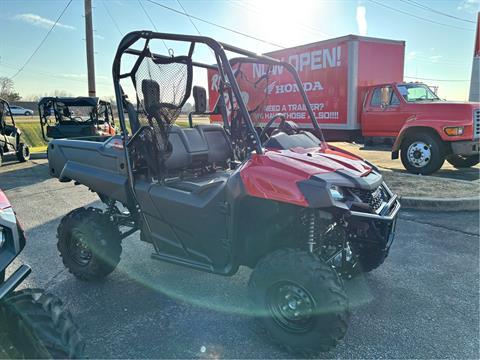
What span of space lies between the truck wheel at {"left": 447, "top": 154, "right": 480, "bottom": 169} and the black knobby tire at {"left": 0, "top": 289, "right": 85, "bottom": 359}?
9891 mm

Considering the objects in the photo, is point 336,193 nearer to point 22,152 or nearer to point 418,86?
point 418,86

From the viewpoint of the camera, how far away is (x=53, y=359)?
1595 mm

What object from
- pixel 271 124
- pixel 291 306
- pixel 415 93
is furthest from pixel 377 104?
pixel 291 306

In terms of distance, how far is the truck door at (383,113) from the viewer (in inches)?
369

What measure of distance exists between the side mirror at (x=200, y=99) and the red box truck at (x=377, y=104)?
15.7ft

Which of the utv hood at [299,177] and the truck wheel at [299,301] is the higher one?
the utv hood at [299,177]

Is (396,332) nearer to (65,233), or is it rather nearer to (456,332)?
(456,332)

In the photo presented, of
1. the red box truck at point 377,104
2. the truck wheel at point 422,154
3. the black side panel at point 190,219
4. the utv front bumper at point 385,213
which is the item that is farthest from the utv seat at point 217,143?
the truck wheel at point 422,154

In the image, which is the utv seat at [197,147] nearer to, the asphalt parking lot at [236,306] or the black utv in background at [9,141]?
the asphalt parking lot at [236,306]

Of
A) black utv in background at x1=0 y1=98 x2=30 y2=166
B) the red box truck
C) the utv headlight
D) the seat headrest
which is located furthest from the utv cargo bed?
black utv in background at x1=0 y1=98 x2=30 y2=166

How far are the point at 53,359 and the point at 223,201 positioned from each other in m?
1.46

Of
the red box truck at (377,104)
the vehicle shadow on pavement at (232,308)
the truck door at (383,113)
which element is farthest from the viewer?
the truck door at (383,113)

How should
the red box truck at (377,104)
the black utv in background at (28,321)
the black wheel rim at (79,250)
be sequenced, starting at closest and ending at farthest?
the black utv in background at (28,321), the black wheel rim at (79,250), the red box truck at (377,104)

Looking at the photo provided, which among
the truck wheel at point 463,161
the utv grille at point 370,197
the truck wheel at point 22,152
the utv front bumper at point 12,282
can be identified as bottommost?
the truck wheel at point 463,161
